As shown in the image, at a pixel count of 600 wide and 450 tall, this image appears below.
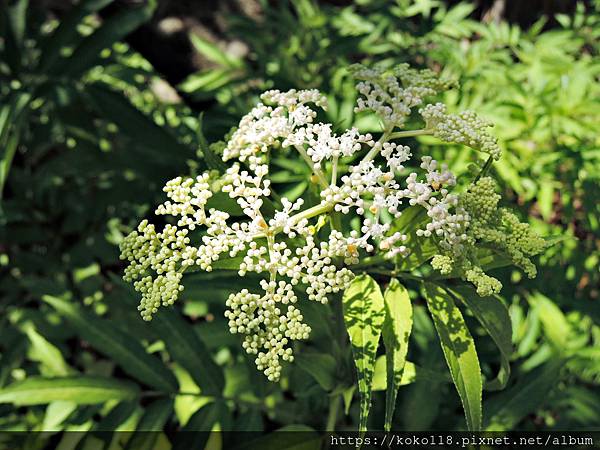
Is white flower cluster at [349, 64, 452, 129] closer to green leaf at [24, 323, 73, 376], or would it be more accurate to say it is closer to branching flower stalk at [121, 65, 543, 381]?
branching flower stalk at [121, 65, 543, 381]

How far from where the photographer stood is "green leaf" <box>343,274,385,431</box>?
4.49 ft

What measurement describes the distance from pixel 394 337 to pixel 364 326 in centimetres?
9

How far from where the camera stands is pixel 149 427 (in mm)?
2066

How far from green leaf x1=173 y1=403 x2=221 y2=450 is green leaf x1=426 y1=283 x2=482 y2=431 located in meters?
0.99

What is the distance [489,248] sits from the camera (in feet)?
4.89

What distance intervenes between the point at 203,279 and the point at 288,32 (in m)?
1.92

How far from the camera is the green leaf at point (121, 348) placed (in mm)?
2156

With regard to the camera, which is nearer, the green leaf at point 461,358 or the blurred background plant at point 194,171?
the green leaf at point 461,358

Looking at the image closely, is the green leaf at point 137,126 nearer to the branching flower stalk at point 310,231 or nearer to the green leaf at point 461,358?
the branching flower stalk at point 310,231

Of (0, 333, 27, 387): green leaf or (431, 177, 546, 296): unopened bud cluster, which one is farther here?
(0, 333, 27, 387): green leaf

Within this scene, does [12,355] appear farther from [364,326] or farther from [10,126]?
[364,326]

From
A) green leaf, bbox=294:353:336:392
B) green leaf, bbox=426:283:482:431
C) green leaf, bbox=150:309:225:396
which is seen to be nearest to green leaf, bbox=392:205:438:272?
green leaf, bbox=426:283:482:431

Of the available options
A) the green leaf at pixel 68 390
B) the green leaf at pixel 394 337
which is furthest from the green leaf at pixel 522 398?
the green leaf at pixel 68 390

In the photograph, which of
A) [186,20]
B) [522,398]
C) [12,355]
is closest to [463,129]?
[522,398]
